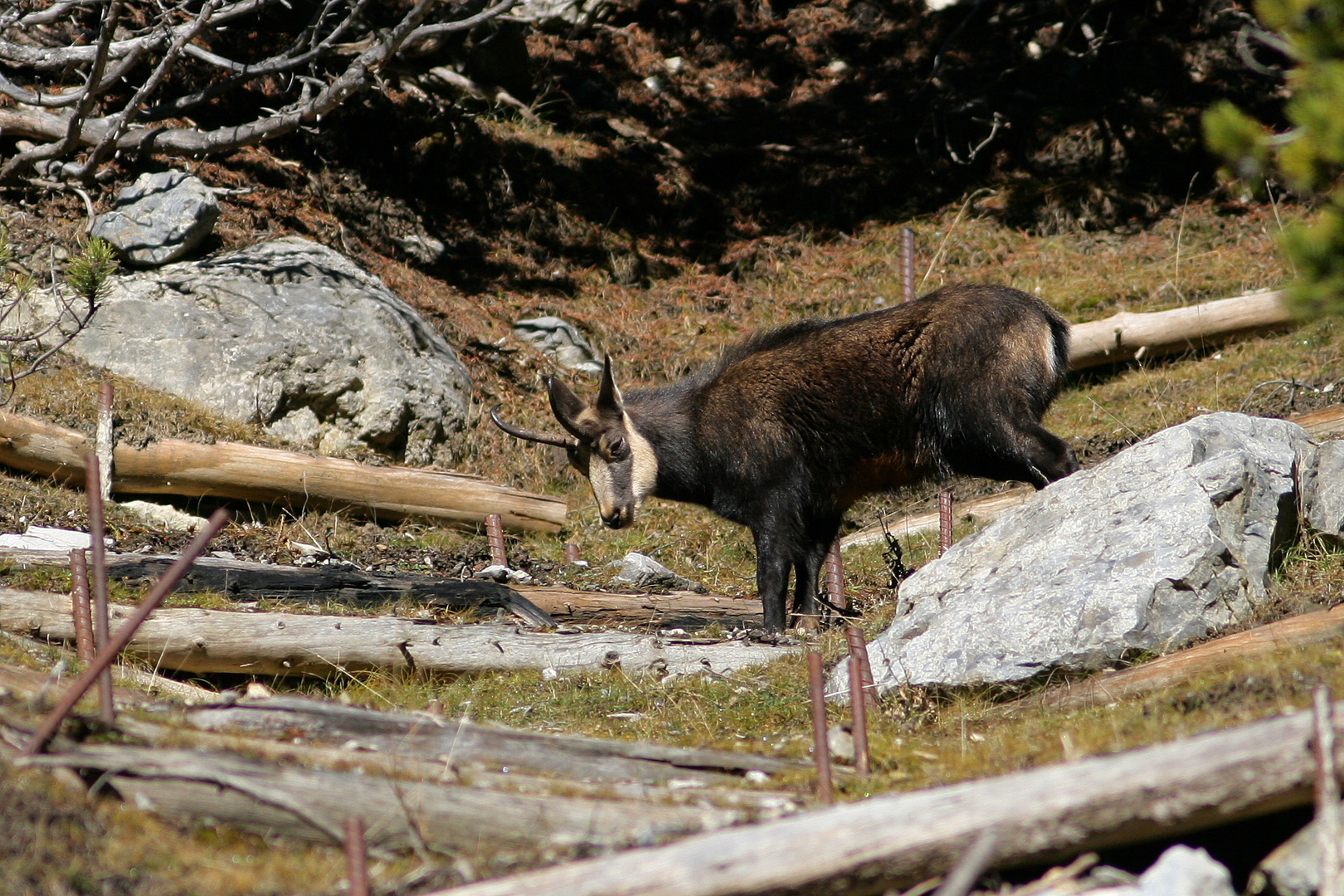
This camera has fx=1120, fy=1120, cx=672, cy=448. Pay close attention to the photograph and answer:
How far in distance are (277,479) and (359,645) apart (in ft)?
10.5

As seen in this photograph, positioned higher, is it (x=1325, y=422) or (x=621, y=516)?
(x=1325, y=422)

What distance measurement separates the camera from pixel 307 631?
6.00 m

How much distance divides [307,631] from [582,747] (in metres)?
2.62

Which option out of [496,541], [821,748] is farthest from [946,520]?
[821,748]

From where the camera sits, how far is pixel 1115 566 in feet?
17.1

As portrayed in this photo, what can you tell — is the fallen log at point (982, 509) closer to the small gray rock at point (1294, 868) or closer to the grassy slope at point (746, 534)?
the grassy slope at point (746, 534)

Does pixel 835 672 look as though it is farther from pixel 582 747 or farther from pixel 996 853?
pixel 996 853

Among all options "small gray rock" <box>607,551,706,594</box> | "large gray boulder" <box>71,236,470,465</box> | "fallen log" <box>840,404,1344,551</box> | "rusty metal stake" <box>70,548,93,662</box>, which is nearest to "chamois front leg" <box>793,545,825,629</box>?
"small gray rock" <box>607,551,706,594</box>

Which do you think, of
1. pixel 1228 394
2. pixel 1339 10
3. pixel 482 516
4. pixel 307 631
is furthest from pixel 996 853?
pixel 1228 394

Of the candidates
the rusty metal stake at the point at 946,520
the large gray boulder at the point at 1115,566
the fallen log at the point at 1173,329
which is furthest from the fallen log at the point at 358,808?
the fallen log at the point at 1173,329

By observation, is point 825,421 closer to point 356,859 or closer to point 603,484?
point 603,484

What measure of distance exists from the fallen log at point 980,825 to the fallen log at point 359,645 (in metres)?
3.28

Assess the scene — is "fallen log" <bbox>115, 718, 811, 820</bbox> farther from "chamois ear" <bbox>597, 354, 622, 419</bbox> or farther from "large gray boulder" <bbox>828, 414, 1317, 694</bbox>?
"chamois ear" <bbox>597, 354, 622, 419</bbox>

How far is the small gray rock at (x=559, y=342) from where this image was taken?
42.2ft
